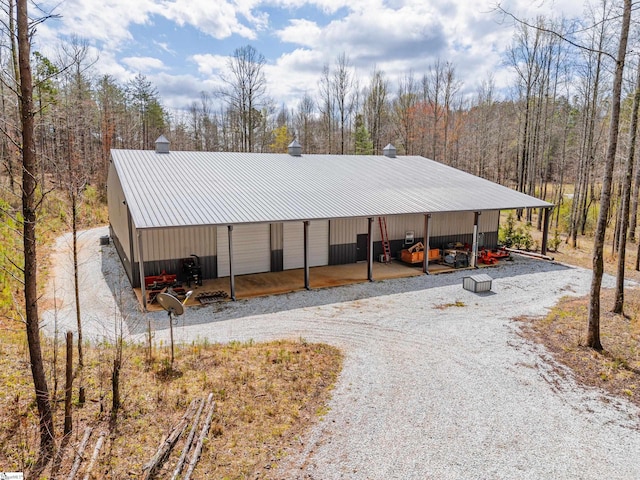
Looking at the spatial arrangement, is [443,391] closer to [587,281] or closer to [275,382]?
[275,382]

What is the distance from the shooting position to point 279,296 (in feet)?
39.4

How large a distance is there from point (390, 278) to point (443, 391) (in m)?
7.31

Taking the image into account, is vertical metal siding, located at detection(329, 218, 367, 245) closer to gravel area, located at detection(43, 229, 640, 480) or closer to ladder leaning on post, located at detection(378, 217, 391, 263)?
ladder leaning on post, located at detection(378, 217, 391, 263)

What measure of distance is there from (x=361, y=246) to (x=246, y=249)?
191 inches

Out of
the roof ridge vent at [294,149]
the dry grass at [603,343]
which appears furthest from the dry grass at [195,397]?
the roof ridge vent at [294,149]

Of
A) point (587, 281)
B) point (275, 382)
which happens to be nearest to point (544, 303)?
point (587, 281)

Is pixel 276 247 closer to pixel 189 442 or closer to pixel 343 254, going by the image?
pixel 343 254

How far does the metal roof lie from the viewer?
11.8 metres

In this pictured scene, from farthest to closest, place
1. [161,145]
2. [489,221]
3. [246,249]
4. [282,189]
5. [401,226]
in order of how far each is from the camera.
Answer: [489,221] < [401,226] < [161,145] < [282,189] < [246,249]

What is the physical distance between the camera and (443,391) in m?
6.82

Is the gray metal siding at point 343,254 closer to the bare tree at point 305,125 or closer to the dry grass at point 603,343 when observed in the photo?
the dry grass at point 603,343

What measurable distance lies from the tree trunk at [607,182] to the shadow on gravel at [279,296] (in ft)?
13.0

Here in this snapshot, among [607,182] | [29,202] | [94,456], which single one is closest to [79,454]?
[94,456]

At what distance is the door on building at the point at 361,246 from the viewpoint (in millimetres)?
16431
